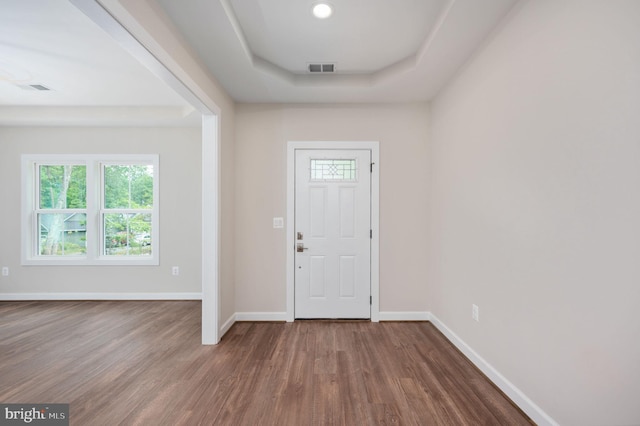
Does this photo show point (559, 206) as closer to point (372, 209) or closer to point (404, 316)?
point (372, 209)

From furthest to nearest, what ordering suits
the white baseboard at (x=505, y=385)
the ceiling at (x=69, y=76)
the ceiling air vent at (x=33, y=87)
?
the ceiling air vent at (x=33, y=87)
the ceiling at (x=69, y=76)
the white baseboard at (x=505, y=385)

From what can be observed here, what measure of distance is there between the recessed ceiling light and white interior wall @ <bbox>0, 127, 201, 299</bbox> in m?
2.84

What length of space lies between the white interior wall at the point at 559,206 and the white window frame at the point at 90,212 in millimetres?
4240

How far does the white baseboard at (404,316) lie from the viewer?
333 centimetres

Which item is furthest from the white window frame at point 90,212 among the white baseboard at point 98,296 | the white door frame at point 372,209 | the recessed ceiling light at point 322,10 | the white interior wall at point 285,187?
the recessed ceiling light at point 322,10

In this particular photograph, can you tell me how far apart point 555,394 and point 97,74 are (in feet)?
15.4

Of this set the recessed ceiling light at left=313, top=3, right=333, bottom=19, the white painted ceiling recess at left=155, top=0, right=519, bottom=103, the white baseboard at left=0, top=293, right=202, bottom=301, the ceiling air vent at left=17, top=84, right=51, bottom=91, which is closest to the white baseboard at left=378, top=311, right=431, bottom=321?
the white painted ceiling recess at left=155, top=0, right=519, bottom=103

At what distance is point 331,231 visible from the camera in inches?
133

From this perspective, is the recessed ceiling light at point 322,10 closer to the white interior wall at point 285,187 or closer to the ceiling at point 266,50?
the ceiling at point 266,50

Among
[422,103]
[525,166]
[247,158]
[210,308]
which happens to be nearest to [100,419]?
[210,308]

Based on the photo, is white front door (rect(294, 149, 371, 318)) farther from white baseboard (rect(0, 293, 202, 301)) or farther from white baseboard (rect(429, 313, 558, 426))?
white baseboard (rect(0, 293, 202, 301))

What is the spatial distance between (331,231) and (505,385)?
6.87ft

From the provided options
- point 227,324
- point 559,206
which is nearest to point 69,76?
point 227,324

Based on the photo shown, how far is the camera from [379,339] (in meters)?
2.85
